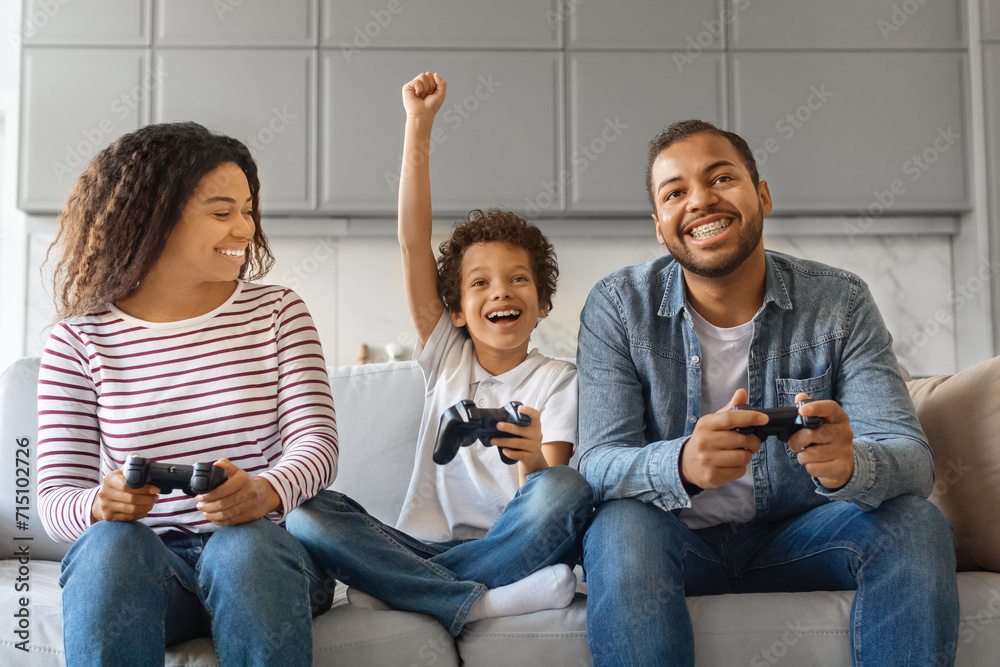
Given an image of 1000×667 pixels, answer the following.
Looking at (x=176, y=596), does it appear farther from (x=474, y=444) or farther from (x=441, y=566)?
(x=474, y=444)

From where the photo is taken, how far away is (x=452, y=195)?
116 inches

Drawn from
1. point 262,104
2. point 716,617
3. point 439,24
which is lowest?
point 716,617

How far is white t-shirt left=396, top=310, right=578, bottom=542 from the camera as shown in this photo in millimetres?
1448

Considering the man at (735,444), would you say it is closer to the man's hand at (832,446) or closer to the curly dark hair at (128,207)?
the man's hand at (832,446)

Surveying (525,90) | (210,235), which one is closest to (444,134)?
(525,90)

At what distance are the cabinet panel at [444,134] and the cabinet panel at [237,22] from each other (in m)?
0.15

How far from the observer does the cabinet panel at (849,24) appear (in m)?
3.02

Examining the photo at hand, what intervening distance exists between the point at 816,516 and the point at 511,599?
459 millimetres

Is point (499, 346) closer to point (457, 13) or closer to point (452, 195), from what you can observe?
point (452, 195)

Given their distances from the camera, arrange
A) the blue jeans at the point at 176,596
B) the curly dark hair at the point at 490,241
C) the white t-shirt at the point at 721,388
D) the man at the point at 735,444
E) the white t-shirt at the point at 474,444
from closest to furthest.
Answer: the blue jeans at the point at 176,596
the man at the point at 735,444
the white t-shirt at the point at 721,388
the white t-shirt at the point at 474,444
the curly dark hair at the point at 490,241

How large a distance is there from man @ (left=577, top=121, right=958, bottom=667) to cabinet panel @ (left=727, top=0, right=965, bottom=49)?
6.02ft

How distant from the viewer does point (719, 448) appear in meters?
1.09

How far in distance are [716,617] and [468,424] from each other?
1.41 ft

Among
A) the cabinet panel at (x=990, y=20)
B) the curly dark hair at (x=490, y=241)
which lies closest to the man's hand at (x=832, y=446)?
the curly dark hair at (x=490, y=241)
